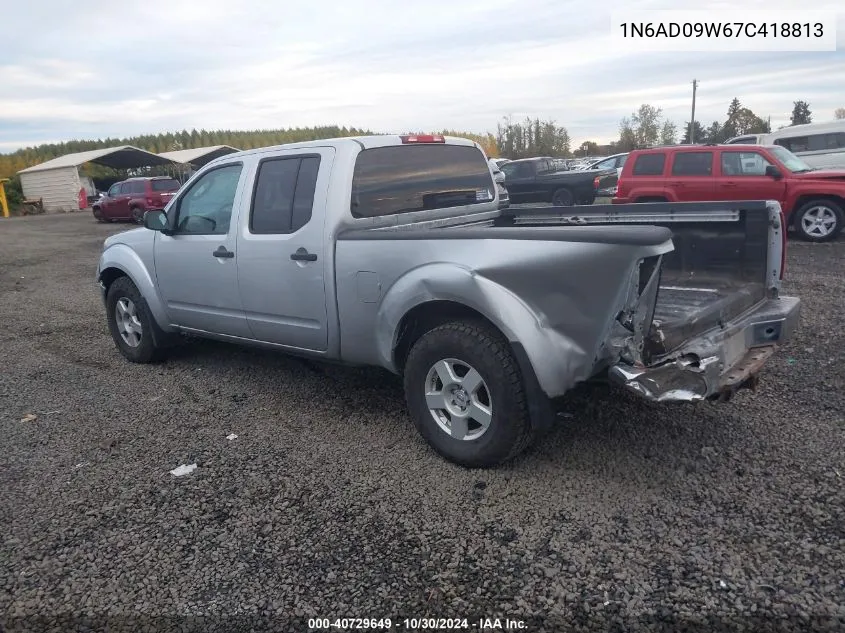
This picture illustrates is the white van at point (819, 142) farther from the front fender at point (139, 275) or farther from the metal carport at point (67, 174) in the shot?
the metal carport at point (67, 174)

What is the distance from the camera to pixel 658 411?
4.41 meters

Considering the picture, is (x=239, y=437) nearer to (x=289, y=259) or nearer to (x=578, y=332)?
(x=289, y=259)

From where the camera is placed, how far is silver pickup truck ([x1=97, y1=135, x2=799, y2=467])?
3.21 metres

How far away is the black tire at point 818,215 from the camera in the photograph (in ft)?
37.7

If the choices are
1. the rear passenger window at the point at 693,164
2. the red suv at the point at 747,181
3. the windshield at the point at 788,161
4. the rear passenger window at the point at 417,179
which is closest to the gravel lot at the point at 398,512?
the rear passenger window at the point at 417,179

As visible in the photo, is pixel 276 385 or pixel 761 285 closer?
pixel 761 285

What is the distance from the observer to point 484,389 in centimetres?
363

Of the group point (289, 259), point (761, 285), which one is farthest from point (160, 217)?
point (761, 285)

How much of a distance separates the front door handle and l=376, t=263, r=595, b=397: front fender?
81 centimetres

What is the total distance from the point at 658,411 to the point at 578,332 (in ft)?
4.98

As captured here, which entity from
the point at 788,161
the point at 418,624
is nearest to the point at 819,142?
the point at 788,161

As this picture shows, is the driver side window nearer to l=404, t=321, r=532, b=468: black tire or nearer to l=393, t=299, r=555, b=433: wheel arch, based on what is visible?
l=393, t=299, r=555, b=433: wheel arch

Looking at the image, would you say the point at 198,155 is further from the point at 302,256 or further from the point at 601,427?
the point at 601,427

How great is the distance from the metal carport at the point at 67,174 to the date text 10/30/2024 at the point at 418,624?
34.3 meters
